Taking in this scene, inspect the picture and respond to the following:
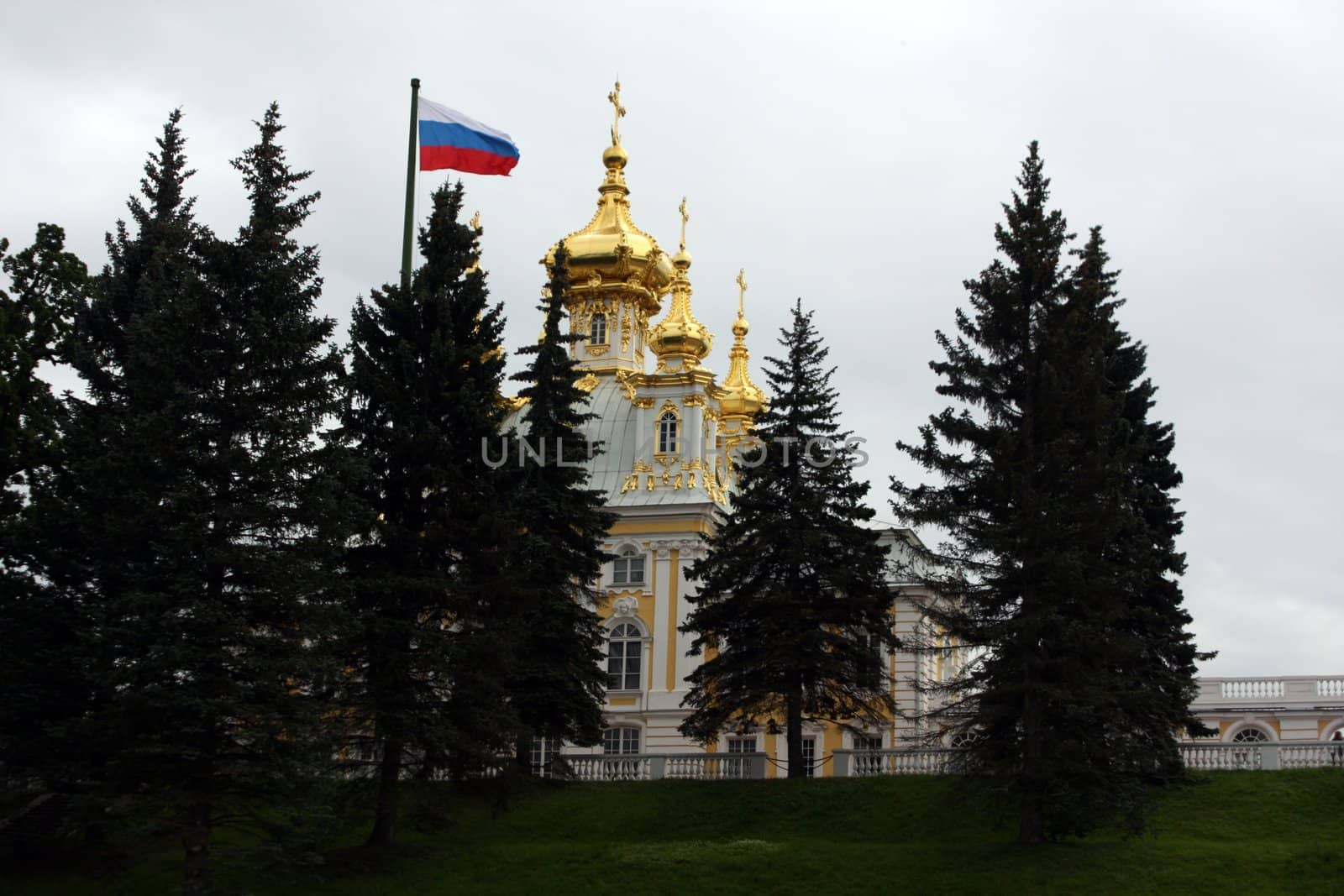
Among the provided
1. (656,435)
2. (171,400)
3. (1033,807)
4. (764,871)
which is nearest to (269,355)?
(171,400)

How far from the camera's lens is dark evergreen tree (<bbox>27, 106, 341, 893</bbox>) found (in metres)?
30.2

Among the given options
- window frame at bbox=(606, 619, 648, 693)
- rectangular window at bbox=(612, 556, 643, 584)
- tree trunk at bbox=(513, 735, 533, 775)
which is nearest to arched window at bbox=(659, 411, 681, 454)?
rectangular window at bbox=(612, 556, 643, 584)

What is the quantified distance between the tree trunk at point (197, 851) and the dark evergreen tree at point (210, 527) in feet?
0.10

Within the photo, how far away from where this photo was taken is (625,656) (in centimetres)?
5569

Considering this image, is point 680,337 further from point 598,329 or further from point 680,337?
point 598,329

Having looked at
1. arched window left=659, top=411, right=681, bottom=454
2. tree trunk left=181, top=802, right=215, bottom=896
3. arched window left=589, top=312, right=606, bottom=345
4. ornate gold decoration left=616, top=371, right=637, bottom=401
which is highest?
arched window left=589, top=312, right=606, bottom=345

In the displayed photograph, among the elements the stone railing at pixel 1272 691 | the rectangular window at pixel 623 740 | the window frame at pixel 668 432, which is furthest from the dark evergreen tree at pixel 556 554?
the stone railing at pixel 1272 691

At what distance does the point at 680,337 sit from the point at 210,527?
2829 centimetres

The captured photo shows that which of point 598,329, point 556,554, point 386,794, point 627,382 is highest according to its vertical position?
point 598,329

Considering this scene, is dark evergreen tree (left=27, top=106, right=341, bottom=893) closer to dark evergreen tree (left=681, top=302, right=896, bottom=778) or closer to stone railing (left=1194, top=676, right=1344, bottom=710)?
dark evergreen tree (left=681, top=302, right=896, bottom=778)

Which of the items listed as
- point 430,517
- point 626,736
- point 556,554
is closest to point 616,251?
point 626,736

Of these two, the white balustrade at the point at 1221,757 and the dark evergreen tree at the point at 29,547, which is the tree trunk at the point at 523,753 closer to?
the dark evergreen tree at the point at 29,547

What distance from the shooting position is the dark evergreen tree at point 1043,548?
106 feet

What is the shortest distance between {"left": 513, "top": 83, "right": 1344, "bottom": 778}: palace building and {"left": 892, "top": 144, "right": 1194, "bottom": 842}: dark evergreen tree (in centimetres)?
1576
